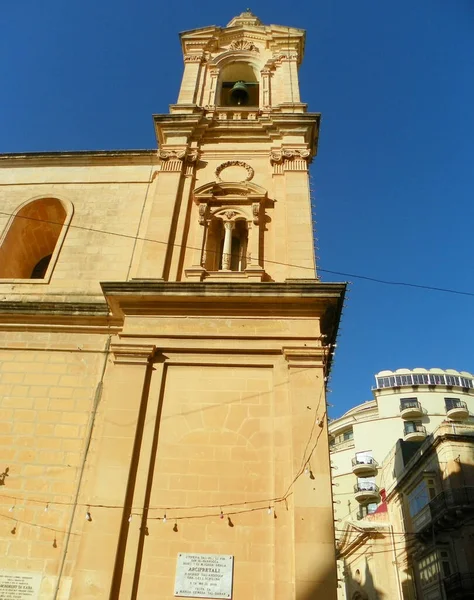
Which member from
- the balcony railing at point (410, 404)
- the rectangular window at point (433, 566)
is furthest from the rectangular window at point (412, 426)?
the rectangular window at point (433, 566)

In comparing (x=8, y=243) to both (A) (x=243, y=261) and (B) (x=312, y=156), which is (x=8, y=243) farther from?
(B) (x=312, y=156)

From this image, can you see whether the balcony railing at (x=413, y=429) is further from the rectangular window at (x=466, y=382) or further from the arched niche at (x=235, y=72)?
the arched niche at (x=235, y=72)

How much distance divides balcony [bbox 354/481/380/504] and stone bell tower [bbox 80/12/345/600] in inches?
1264

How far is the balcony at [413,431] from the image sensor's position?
37875 mm

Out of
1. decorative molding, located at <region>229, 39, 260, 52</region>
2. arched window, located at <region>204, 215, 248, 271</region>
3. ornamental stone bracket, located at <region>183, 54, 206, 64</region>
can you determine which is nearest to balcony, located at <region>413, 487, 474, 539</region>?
arched window, located at <region>204, 215, 248, 271</region>

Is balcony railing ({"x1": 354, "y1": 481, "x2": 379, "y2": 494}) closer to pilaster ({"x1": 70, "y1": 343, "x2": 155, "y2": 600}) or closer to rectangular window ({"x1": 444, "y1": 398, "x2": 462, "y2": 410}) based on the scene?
rectangular window ({"x1": 444, "y1": 398, "x2": 462, "y2": 410})

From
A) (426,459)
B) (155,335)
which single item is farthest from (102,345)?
(426,459)

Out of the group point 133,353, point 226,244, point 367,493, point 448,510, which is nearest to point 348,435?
point 367,493

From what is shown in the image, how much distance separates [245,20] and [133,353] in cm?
1478

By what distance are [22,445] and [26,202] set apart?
690 cm

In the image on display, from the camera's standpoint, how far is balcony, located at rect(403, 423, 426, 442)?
37.9 meters

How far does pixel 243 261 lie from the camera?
37.8 feet

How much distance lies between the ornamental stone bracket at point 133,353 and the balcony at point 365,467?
34.8 m

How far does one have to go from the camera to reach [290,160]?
12.5 m
